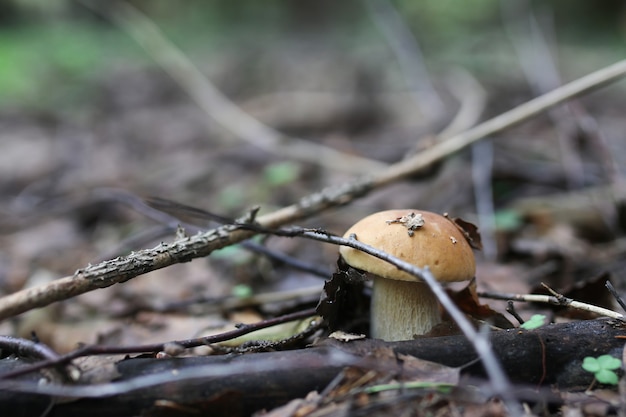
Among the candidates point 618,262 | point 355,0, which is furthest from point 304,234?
point 355,0

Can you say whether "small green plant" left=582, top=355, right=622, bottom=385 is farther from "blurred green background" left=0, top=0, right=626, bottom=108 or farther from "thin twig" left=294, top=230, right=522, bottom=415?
"blurred green background" left=0, top=0, right=626, bottom=108

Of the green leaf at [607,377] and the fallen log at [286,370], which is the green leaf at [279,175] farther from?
the green leaf at [607,377]

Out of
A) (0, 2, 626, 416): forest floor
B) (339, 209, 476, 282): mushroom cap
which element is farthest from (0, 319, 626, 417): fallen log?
(339, 209, 476, 282): mushroom cap

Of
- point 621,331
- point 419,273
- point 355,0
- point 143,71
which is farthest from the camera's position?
point 355,0

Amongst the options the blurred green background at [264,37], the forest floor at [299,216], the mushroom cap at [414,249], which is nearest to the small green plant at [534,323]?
the forest floor at [299,216]

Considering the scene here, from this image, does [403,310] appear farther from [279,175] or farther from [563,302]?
[279,175]

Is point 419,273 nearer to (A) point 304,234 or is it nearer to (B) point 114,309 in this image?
(A) point 304,234

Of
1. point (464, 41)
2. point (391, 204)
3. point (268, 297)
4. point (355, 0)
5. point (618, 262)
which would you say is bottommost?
point (618, 262)
